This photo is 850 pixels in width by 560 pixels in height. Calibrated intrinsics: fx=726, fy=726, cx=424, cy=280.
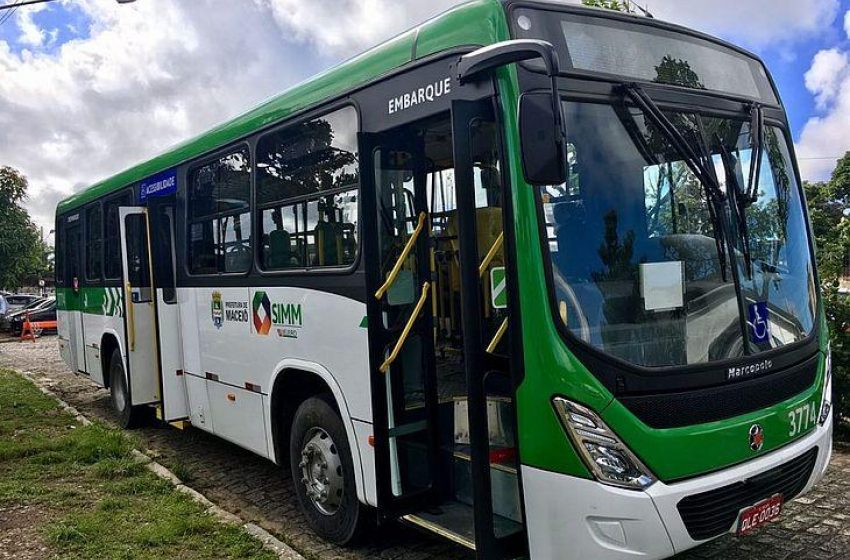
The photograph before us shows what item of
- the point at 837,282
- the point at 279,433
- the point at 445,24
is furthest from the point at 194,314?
the point at 837,282

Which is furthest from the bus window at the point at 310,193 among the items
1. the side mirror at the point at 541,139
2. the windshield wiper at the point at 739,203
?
the windshield wiper at the point at 739,203

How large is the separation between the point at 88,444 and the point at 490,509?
5.32 meters

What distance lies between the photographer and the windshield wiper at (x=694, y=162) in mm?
3508

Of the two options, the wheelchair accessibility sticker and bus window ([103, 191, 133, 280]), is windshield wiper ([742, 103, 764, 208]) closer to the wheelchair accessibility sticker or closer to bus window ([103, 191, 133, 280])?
the wheelchair accessibility sticker

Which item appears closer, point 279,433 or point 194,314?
point 279,433

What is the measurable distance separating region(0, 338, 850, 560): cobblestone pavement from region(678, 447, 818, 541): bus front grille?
2.76 feet

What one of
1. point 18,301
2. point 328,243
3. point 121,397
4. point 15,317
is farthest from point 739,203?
point 18,301

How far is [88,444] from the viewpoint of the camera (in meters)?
7.24

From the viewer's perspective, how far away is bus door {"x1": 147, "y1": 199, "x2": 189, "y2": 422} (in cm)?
685

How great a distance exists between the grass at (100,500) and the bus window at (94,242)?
1941 millimetres

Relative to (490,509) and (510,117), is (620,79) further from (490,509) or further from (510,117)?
(490,509)

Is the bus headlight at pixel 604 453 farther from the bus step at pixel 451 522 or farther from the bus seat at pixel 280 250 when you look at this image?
the bus seat at pixel 280 250

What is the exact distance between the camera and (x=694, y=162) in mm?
3607

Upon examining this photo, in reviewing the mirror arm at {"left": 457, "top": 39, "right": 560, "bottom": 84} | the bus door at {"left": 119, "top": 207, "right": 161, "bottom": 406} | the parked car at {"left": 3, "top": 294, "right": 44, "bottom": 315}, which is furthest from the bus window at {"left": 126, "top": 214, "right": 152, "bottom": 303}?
the parked car at {"left": 3, "top": 294, "right": 44, "bottom": 315}
